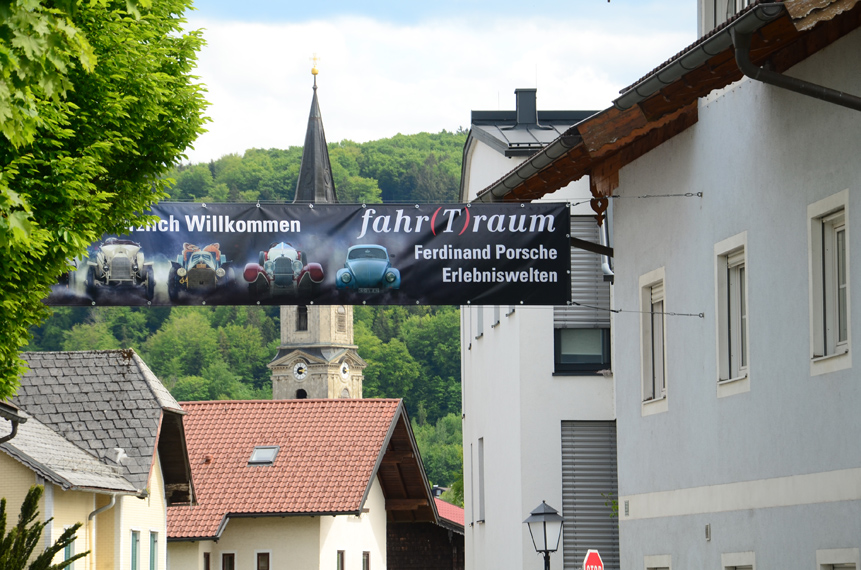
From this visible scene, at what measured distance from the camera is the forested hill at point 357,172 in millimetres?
A: 128375

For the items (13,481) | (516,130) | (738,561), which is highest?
(516,130)

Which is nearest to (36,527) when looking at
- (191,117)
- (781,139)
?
(191,117)

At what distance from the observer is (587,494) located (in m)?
23.9

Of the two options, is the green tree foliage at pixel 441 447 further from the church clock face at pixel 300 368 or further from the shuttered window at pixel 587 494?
the shuttered window at pixel 587 494

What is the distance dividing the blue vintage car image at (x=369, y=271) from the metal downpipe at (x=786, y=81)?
17.5 ft

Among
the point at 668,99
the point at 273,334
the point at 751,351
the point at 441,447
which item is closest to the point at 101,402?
the point at 668,99

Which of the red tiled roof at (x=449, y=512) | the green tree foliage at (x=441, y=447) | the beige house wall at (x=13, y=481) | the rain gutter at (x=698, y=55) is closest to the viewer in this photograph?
the rain gutter at (x=698, y=55)

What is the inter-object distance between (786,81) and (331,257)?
19.5ft

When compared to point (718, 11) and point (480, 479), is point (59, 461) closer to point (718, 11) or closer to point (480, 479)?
point (480, 479)

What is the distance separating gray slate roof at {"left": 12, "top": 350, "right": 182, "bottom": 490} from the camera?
2625 centimetres

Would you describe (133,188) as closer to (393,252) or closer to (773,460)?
(393,252)

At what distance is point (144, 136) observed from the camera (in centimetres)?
1292

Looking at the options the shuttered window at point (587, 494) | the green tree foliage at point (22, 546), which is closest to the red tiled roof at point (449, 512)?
the shuttered window at point (587, 494)

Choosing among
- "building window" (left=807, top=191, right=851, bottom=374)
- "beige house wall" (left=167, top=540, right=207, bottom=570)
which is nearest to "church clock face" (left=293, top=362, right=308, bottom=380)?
"beige house wall" (left=167, top=540, right=207, bottom=570)
